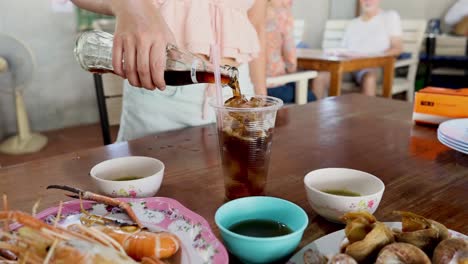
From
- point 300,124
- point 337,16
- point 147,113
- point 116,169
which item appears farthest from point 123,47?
point 337,16

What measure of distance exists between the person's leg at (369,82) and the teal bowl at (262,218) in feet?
10.8

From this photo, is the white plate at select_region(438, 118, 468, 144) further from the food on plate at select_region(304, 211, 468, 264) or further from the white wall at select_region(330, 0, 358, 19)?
the white wall at select_region(330, 0, 358, 19)

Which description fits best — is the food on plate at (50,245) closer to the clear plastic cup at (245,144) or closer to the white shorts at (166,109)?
the clear plastic cup at (245,144)

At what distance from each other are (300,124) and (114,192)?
0.71 m

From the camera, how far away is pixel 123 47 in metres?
0.79

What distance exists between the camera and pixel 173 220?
0.63m

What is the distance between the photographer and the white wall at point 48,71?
3.46 meters

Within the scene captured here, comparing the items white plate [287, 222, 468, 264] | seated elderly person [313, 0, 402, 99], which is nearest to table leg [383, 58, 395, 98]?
seated elderly person [313, 0, 402, 99]

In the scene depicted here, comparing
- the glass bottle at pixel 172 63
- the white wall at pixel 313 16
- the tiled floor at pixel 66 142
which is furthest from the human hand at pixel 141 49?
the white wall at pixel 313 16

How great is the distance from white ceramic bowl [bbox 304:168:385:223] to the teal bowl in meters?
0.07

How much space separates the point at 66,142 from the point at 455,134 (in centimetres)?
308

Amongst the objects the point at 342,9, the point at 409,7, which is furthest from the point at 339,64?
the point at 409,7

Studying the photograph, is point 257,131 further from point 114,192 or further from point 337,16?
point 337,16

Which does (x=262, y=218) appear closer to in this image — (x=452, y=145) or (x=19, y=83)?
(x=452, y=145)
